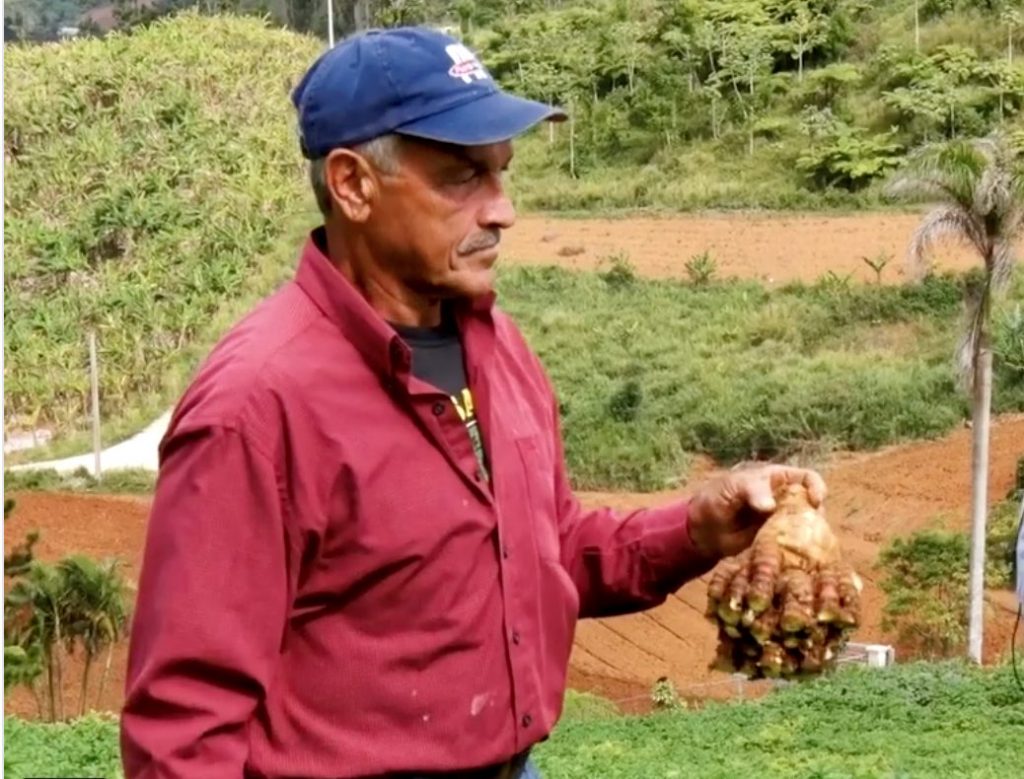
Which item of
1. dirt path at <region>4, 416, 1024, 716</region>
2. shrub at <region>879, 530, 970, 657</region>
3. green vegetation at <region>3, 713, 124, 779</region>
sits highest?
green vegetation at <region>3, 713, 124, 779</region>

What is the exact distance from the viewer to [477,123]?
1.82m

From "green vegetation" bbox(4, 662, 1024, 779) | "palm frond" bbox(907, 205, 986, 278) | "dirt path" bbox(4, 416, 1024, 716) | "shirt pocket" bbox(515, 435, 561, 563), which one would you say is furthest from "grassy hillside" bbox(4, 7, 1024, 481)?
"shirt pocket" bbox(515, 435, 561, 563)

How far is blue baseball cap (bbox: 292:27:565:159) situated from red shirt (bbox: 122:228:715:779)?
5.6 inches

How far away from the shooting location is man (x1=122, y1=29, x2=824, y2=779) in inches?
66.0

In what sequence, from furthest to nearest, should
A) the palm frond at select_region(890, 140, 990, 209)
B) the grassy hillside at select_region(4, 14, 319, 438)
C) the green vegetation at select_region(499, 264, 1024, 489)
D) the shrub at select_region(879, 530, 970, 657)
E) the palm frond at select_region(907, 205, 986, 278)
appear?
the grassy hillside at select_region(4, 14, 319, 438) → the green vegetation at select_region(499, 264, 1024, 489) → the shrub at select_region(879, 530, 970, 657) → the palm frond at select_region(907, 205, 986, 278) → the palm frond at select_region(890, 140, 990, 209)

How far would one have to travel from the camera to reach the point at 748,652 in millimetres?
2184

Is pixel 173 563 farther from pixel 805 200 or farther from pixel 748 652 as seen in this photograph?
pixel 805 200

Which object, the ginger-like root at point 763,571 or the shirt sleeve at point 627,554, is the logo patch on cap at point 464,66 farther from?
the ginger-like root at point 763,571

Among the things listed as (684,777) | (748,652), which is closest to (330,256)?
(748,652)

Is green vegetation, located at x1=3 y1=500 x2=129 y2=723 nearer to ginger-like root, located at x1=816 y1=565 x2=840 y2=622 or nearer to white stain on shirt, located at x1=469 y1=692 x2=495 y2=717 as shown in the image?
ginger-like root, located at x1=816 y1=565 x2=840 y2=622

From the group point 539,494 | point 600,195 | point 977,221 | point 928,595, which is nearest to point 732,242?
point 600,195

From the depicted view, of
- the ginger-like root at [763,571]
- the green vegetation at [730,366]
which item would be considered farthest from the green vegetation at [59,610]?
the ginger-like root at [763,571]

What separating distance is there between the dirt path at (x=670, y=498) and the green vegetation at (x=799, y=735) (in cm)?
129

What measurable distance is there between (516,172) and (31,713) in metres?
17.4
